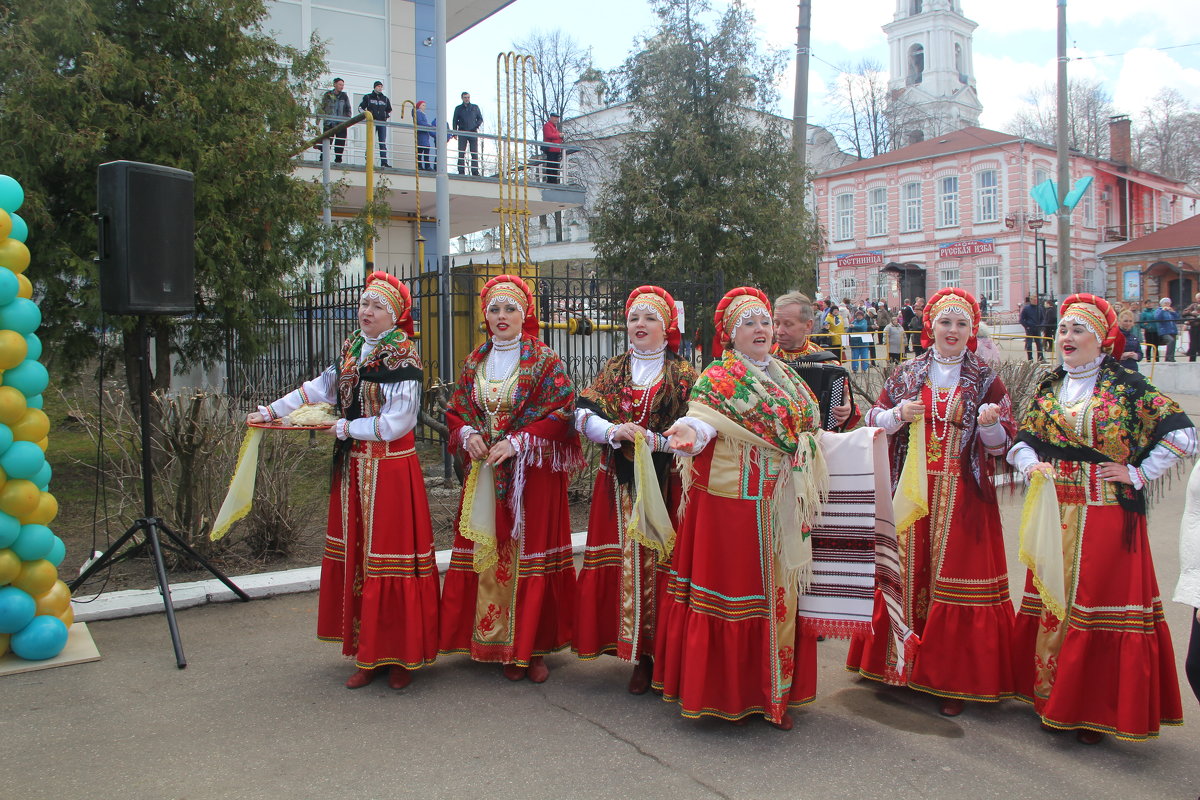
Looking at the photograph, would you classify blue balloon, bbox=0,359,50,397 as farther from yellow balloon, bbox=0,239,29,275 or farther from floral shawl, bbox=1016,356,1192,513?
floral shawl, bbox=1016,356,1192,513

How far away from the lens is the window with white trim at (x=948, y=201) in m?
39.2

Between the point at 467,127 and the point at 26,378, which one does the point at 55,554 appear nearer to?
the point at 26,378

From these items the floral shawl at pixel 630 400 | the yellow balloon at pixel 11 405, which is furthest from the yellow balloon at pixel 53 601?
the floral shawl at pixel 630 400

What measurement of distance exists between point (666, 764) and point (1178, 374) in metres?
18.2

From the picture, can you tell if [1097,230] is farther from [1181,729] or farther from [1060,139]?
[1181,729]

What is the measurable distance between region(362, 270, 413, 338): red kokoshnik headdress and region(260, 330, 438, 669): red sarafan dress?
3.7 inches

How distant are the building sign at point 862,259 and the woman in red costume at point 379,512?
3948cm

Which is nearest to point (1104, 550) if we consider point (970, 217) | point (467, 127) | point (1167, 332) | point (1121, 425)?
point (1121, 425)

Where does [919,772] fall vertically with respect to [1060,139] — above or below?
→ below

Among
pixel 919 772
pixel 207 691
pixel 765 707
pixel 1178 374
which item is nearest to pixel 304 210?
pixel 207 691

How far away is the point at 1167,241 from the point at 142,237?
135ft

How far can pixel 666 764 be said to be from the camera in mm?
3670

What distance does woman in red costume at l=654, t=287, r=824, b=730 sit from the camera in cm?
383

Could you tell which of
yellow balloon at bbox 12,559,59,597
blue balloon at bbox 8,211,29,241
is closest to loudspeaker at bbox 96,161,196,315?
blue balloon at bbox 8,211,29,241
